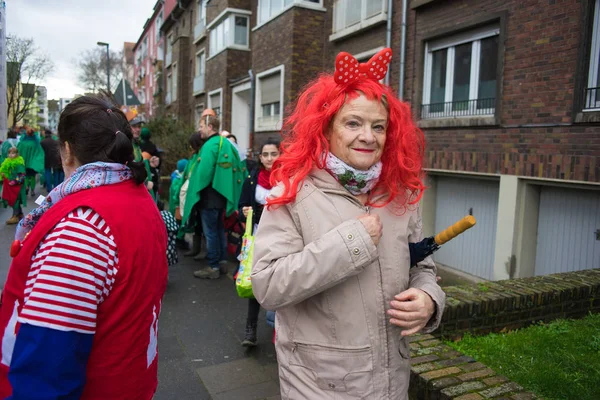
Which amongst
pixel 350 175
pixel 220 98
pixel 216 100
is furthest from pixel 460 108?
pixel 216 100

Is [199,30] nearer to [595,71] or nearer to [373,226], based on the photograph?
[595,71]

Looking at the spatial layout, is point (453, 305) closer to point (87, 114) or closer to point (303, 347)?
point (303, 347)

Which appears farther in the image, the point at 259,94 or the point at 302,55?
the point at 259,94

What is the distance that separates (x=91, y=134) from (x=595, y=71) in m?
6.44

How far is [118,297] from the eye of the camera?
1.49m

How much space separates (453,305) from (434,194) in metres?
5.68

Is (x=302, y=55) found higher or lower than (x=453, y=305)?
higher

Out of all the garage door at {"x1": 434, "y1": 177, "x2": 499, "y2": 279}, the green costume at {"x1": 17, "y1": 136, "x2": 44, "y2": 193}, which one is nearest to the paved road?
the garage door at {"x1": 434, "y1": 177, "x2": 499, "y2": 279}

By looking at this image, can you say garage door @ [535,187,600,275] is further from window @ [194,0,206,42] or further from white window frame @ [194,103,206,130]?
window @ [194,0,206,42]

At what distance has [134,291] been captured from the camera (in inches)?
60.1

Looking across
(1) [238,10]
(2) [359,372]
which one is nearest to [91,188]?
(2) [359,372]

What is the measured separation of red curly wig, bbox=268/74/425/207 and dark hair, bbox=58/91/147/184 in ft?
1.86

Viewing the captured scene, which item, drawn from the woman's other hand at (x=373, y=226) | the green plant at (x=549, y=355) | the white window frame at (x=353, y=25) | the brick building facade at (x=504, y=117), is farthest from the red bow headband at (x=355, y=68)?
the white window frame at (x=353, y=25)

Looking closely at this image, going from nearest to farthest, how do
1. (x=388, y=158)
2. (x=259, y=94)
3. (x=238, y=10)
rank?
(x=388, y=158) < (x=259, y=94) < (x=238, y=10)
